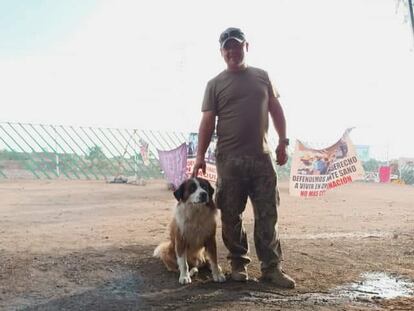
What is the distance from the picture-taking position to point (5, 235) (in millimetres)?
6957

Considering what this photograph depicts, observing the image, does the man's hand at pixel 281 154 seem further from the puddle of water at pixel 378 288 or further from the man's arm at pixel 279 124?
the puddle of water at pixel 378 288

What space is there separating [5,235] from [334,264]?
174 inches

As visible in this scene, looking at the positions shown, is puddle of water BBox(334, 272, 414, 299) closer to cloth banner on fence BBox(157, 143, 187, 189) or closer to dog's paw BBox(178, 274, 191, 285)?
dog's paw BBox(178, 274, 191, 285)

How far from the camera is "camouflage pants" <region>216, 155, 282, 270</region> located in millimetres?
4652

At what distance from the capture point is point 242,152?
4648 millimetres

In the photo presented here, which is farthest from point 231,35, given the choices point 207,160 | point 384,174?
point 384,174

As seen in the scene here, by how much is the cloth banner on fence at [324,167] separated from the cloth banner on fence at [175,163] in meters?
3.26

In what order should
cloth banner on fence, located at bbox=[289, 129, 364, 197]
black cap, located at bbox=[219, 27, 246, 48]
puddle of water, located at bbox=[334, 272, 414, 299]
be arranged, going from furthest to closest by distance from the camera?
cloth banner on fence, located at bbox=[289, 129, 364, 197], black cap, located at bbox=[219, 27, 246, 48], puddle of water, located at bbox=[334, 272, 414, 299]

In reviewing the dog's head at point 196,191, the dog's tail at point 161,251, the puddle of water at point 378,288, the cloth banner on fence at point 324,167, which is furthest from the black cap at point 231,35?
the cloth banner on fence at point 324,167

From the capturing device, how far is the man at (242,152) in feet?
15.1

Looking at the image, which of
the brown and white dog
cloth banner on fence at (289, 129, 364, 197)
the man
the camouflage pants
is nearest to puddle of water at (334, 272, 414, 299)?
the man

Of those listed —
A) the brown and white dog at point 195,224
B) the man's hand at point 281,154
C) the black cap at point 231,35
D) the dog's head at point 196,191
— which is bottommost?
the brown and white dog at point 195,224

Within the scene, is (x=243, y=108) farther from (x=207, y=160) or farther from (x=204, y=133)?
(x=207, y=160)

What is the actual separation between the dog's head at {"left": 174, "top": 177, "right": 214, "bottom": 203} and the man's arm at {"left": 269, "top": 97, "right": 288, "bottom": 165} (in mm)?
738
